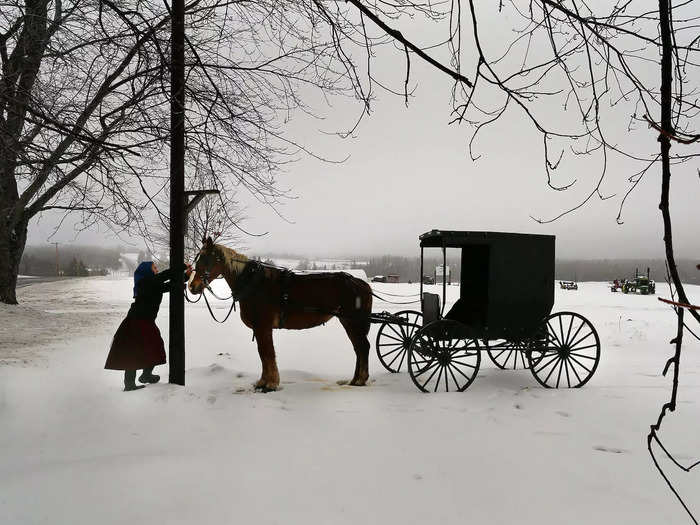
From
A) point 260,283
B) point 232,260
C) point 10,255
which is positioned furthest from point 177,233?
point 10,255

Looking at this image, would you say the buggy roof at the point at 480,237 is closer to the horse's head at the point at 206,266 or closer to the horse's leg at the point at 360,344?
the horse's leg at the point at 360,344

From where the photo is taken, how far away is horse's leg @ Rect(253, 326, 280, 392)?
5922 millimetres

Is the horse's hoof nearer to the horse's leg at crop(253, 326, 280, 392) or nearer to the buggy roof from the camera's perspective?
the horse's leg at crop(253, 326, 280, 392)

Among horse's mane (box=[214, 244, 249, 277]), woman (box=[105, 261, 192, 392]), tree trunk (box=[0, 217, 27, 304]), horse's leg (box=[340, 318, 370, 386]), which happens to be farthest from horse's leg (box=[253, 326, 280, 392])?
tree trunk (box=[0, 217, 27, 304])

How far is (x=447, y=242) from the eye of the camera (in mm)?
6488

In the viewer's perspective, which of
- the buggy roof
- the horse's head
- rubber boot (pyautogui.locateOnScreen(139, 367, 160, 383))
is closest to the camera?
rubber boot (pyautogui.locateOnScreen(139, 367, 160, 383))

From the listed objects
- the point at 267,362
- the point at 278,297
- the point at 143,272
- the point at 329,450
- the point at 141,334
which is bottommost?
the point at 329,450

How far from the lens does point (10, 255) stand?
42.4 feet

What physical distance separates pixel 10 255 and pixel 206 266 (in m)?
10.4

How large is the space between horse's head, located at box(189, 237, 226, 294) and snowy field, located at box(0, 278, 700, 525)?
128cm

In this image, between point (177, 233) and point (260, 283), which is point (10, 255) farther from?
point (260, 283)

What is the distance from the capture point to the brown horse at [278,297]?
5.96 meters

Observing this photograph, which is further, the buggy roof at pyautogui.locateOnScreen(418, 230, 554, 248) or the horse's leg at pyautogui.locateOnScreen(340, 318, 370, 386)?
the horse's leg at pyautogui.locateOnScreen(340, 318, 370, 386)

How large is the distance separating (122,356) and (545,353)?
5.80 metres
